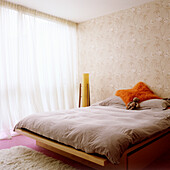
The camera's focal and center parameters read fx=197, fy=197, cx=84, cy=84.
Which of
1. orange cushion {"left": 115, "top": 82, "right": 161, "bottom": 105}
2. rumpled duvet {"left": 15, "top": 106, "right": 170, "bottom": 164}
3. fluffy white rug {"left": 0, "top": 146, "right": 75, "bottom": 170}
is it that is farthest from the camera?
orange cushion {"left": 115, "top": 82, "right": 161, "bottom": 105}

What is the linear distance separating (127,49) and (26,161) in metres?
2.92

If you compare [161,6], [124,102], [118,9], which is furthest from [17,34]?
[161,6]

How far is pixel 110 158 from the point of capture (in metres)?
1.76

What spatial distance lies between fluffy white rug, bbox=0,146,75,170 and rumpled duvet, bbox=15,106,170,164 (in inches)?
12.1

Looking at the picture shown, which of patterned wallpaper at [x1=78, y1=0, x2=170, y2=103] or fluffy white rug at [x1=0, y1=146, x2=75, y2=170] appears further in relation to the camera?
patterned wallpaper at [x1=78, y1=0, x2=170, y2=103]

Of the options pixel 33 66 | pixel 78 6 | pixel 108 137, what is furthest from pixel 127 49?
pixel 108 137

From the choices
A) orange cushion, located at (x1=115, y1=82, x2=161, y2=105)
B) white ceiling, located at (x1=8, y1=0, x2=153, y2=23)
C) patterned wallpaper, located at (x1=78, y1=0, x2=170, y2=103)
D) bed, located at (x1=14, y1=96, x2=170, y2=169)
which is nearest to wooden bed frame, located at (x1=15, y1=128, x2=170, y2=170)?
bed, located at (x1=14, y1=96, x2=170, y2=169)

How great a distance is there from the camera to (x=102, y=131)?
2.04 meters

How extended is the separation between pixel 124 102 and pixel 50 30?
2.34m

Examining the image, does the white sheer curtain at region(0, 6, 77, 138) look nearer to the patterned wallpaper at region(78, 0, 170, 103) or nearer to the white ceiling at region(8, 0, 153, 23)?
the white ceiling at region(8, 0, 153, 23)

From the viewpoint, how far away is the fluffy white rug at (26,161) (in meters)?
2.29

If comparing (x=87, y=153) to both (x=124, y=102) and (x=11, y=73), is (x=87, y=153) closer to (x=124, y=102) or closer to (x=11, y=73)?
(x=124, y=102)

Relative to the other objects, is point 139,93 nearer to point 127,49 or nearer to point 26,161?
point 127,49

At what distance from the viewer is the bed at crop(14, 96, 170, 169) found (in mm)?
1867
